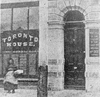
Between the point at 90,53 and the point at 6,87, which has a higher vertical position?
the point at 90,53

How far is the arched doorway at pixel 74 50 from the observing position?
40.8ft

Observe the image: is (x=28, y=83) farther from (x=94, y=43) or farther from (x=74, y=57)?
(x=94, y=43)

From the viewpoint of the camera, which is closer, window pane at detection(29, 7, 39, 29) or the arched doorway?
the arched doorway

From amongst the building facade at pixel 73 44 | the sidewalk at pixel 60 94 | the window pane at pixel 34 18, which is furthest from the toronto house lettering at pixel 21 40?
the sidewalk at pixel 60 94

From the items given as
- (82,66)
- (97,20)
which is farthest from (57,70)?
(97,20)

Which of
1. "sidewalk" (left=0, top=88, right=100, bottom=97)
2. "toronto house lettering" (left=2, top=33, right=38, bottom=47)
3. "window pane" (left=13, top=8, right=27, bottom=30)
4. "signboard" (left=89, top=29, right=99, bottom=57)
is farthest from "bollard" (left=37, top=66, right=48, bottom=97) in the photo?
"window pane" (left=13, top=8, right=27, bottom=30)

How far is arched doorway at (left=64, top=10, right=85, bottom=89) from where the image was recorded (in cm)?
1244

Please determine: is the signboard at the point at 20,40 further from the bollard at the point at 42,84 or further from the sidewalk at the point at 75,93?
the bollard at the point at 42,84

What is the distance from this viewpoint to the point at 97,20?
38.7ft

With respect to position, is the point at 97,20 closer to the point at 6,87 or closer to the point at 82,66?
the point at 82,66

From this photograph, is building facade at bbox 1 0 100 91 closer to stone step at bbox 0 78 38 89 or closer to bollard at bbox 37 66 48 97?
stone step at bbox 0 78 38 89

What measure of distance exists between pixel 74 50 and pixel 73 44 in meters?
0.28

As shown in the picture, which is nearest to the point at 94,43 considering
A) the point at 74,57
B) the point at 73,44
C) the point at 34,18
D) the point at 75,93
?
the point at 73,44

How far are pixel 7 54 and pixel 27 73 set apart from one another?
1420 mm
